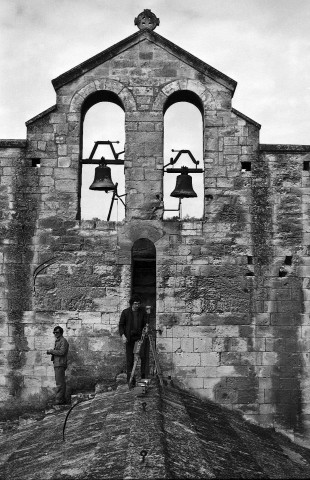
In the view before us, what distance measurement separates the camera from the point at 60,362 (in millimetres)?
10664

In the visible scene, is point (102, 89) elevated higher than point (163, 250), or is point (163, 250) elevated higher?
point (102, 89)

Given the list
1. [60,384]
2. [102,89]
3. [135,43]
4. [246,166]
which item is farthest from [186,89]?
[60,384]

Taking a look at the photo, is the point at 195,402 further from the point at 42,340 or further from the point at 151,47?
the point at 151,47

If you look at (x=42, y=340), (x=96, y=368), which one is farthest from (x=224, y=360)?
(x=42, y=340)

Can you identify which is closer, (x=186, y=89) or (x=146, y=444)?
(x=146, y=444)

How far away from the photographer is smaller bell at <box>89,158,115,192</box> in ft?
37.3

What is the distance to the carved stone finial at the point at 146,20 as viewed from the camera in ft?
38.9

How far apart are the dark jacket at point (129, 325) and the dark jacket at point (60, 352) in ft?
3.26

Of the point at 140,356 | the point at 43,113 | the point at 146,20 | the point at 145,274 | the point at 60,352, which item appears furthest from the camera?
the point at 145,274

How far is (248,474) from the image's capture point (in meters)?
5.72

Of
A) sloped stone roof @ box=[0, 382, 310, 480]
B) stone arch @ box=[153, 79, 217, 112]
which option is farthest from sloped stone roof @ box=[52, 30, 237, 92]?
sloped stone roof @ box=[0, 382, 310, 480]

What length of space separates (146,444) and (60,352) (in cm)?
476

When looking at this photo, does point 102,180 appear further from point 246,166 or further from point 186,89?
point 246,166

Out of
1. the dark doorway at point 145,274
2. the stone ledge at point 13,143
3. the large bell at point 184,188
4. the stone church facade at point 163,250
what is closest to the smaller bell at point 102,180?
the stone church facade at point 163,250
